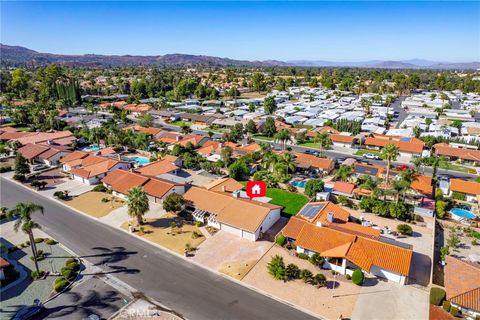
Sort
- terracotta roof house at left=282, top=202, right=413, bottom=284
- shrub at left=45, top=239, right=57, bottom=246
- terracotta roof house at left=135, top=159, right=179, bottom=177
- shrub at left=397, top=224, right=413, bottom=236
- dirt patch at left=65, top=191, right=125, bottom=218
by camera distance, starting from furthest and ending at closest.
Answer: terracotta roof house at left=135, top=159, right=179, bottom=177 → dirt patch at left=65, top=191, right=125, bottom=218 → shrub at left=397, top=224, right=413, bottom=236 → shrub at left=45, top=239, right=57, bottom=246 → terracotta roof house at left=282, top=202, right=413, bottom=284

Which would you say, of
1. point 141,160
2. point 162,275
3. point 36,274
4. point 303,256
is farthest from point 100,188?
point 303,256

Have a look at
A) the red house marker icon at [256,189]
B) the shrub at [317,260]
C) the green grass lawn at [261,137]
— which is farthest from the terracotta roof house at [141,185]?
the green grass lawn at [261,137]

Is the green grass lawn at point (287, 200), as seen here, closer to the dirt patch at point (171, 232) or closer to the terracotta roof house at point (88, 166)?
the dirt patch at point (171, 232)

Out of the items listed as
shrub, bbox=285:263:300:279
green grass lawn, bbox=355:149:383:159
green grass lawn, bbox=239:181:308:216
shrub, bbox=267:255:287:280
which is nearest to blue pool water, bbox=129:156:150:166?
green grass lawn, bbox=239:181:308:216

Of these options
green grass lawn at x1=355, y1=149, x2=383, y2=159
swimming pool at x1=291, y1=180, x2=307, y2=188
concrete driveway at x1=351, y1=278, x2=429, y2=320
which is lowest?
concrete driveway at x1=351, y1=278, x2=429, y2=320

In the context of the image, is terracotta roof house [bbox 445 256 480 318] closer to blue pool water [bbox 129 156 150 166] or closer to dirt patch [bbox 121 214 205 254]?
dirt patch [bbox 121 214 205 254]

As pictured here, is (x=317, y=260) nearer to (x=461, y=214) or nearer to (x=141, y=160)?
(x=461, y=214)

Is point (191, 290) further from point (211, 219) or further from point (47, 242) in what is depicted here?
point (47, 242)
